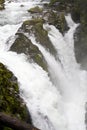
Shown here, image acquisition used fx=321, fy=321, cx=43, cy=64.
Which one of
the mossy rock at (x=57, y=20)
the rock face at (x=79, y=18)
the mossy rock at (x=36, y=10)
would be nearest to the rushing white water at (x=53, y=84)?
the rock face at (x=79, y=18)

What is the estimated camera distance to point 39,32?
1822cm

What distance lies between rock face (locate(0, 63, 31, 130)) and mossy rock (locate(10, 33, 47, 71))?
3.09m

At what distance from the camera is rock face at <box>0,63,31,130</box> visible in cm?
1105

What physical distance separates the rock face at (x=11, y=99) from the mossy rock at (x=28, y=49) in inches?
122

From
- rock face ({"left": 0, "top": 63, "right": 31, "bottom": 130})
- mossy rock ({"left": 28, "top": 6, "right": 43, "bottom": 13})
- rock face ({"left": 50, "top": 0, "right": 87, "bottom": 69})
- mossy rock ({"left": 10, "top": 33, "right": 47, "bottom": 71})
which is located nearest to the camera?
rock face ({"left": 0, "top": 63, "right": 31, "bottom": 130})

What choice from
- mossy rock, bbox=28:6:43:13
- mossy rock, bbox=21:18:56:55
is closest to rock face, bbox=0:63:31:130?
mossy rock, bbox=21:18:56:55

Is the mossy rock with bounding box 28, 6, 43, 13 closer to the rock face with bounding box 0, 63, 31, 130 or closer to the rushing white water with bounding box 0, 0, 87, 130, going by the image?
the rushing white water with bounding box 0, 0, 87, 130

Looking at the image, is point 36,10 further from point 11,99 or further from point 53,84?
point 11,99

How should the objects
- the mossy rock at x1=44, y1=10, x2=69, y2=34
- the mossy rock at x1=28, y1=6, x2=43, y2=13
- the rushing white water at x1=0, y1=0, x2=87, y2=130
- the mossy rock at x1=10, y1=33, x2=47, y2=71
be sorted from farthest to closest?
1. the mossy rock at x1=28, y1=6, x2=43, y2=13
2. the mossy rock at x1=44, y1=10, x2=69, y2=34
3. the mossy rock at x1=10, y1=33, x2=47, y2=71
4. the rushing white water at x1=0, y1=0, x2=87, y2=130

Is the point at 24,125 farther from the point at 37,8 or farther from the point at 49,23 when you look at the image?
the point at 37,8

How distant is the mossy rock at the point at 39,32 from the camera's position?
17.8 meters

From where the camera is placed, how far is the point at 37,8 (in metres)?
23.4

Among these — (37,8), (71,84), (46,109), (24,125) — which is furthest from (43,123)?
(37,8)

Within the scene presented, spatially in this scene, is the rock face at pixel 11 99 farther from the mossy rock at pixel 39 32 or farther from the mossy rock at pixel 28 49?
the mossy rock at pixel 39 32
